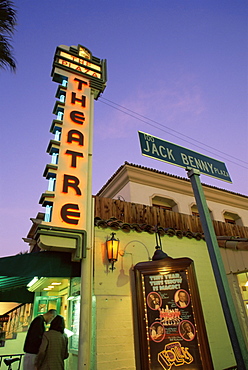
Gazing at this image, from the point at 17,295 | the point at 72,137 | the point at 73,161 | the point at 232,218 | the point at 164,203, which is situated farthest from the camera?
the point at 232,218

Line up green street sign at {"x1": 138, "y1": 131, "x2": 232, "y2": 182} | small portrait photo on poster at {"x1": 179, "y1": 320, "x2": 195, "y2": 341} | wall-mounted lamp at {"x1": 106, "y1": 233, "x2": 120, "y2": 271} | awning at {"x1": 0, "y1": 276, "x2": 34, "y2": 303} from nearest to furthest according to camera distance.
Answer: green street sign at {"x1": 138, "y1": 131, "x2": 232, "y2": 182} < small portrait photo on poster at {"x1": 179, "y1": 320, "x2": 195, "y2": 341} < wall-mounted lamp at {"x1": 106, "y1": 233, "x2": 120, "y2": 271} < awning at {"x1": 0, "y1": 276, "x2": 34, "y2": 303}

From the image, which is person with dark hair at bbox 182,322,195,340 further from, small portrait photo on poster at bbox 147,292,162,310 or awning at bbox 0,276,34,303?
awning at bbox 0,276,34,303

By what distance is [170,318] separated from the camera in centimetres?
549

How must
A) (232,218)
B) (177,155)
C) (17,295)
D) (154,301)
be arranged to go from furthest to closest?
(232,218) < (17,295) < (154,301) < (177,155)

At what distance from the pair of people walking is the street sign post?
3563 millimetres

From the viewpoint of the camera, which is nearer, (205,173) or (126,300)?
(205,173)

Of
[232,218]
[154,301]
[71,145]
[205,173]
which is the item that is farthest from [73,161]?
[232,218]

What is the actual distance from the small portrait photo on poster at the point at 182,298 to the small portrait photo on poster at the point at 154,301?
0.42 meters

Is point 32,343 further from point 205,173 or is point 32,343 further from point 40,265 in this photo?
point 205,173

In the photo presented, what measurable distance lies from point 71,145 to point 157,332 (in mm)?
5267

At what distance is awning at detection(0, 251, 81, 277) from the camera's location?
4.95m

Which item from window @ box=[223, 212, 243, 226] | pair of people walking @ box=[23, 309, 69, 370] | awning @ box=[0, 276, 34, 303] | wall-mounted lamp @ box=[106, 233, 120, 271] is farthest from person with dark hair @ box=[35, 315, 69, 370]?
window @ box=[223, 212, 243, 226]

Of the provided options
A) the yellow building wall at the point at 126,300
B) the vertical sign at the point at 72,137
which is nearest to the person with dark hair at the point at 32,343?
the yellow building wall at the point at 126,300

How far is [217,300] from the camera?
681cm
